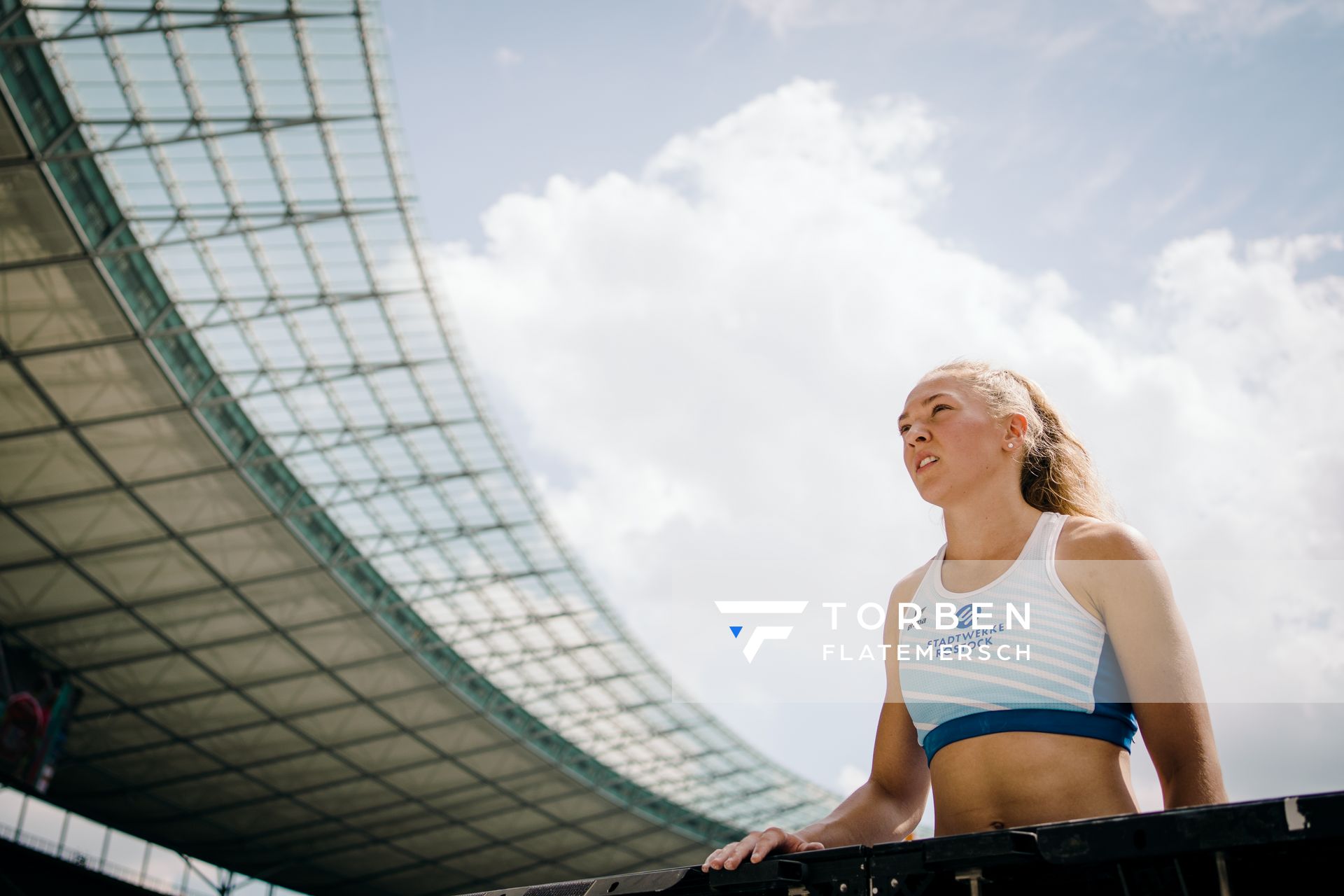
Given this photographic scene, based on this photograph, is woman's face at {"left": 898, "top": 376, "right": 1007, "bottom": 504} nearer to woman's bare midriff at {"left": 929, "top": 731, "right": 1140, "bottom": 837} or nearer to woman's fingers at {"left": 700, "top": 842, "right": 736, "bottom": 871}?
woman's bare midriff at {"left": 929, "top": 731, "right": 1140, "bottom": 837}

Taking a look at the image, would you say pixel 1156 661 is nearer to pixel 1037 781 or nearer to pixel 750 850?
pixel 1037 781

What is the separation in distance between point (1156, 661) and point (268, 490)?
78.3ft

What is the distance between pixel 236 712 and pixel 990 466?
3216 centimetres

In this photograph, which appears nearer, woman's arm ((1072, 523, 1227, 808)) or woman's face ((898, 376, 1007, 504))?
woman's arm ((1072, 523, 1227, 808))

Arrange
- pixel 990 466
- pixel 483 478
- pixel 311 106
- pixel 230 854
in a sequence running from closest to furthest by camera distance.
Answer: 1. pixel 990 466
2. pixel 311 106
3. pixel 483 478
4. pixel 230 854

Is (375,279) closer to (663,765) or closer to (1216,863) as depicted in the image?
(1216,863)

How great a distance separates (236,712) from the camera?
101 ft

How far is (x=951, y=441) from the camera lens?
3.05 m

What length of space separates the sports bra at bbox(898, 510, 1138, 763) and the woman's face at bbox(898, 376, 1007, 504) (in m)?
0.26

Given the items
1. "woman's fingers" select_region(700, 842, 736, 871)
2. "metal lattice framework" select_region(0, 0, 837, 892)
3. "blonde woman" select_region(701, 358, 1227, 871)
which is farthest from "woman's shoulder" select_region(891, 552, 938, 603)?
"metal lattice framework" select_region(0, 0, 837, 892)

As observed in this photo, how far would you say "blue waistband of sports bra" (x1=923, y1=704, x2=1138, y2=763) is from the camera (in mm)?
2541

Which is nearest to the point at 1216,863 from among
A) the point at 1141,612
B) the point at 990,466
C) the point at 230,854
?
the point at 1141,612

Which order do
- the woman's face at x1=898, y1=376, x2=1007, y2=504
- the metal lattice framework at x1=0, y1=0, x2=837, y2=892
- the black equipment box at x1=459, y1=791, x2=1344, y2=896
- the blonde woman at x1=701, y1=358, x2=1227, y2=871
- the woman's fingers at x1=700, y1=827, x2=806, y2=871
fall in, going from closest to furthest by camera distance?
the black equipment box at x1=459, y1=791, x2=1344, y2=896, the woman's fingers at x1=700, y1=827, x2=806, y2=871, the blonde woman at x1=701, y1=358, x2=1227, y2=871, the woman's face at x1=898, y1=376, x2=1007, y2=504, the metal lattice framework at x1=0, y1=0, x2=837, y2=892

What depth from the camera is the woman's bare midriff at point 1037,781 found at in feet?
8.16
